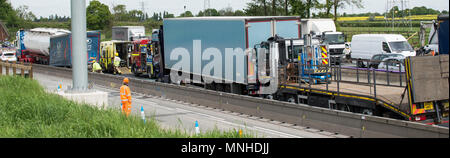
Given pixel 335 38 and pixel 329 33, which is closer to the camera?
pixel 335 38

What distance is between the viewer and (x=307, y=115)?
702 inches

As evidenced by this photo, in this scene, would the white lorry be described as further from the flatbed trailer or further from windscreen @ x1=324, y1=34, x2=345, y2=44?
the flatbed trailer

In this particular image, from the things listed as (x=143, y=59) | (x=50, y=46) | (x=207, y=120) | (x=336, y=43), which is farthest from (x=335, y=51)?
(x=207, y=120)

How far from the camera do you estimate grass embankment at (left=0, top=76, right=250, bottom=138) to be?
12062 mm

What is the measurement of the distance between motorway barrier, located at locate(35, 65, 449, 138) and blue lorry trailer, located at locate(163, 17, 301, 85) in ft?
4.41

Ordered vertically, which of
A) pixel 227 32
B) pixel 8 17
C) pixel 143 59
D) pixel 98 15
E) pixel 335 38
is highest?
pixel 8 17

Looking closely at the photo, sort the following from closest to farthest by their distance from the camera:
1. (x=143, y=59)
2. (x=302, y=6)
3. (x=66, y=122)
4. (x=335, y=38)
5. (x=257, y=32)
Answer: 1. (x=66, y=122)
2. (x=257, y=32)
3. (x=143, y=59)
4. (x=335, y=38)
5. (x=302, y=6)

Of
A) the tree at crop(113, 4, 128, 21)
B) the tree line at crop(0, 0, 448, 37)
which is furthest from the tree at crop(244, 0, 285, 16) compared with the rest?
the tree at crop(113, 4, 128, 21)

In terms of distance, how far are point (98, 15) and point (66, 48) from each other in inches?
3217

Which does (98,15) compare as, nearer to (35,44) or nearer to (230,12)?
(230,12)

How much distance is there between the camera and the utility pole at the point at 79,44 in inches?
694
